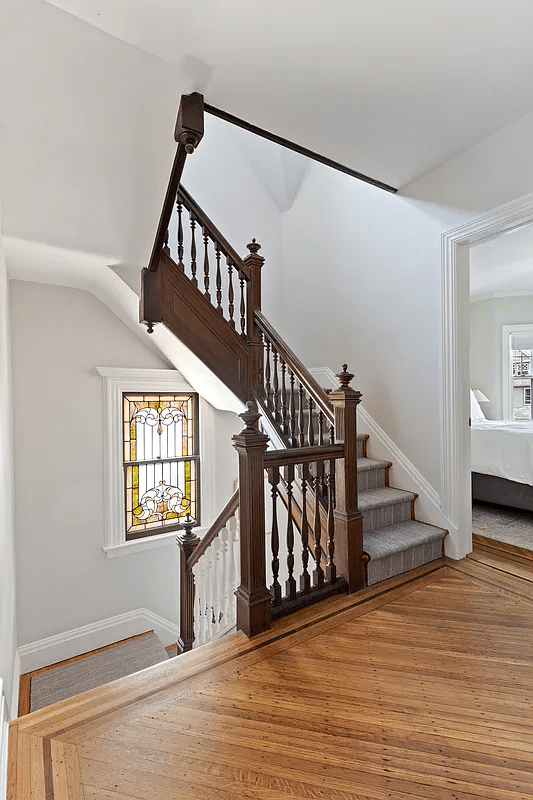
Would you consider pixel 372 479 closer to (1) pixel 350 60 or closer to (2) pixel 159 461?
(2) pixel 159 461

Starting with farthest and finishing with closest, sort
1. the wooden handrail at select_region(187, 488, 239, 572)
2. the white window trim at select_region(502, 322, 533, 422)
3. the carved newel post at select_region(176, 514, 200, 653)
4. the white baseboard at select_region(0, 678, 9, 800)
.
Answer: the white window trim at select_region(502, 322, 533, 422)
the carved newel post at select_region(176, 514, 200, 653)
the wooden handrail at select_region(187, 488, 239, 572)
the white baseboard at select_region(0, 678, 9, 800)

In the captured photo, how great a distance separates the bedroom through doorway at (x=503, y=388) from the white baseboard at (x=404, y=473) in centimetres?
43

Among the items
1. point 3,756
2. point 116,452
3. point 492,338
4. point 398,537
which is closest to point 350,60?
point 398,537

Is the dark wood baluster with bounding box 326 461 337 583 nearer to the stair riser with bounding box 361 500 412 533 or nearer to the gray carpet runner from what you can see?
the stair riser with bounding box 361 500 412 533

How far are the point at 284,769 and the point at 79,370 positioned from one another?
3.51m

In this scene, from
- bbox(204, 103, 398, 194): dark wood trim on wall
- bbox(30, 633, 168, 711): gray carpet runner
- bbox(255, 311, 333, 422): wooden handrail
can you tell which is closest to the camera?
bbox(204, 103, 398, 194): dark wood trim on wall

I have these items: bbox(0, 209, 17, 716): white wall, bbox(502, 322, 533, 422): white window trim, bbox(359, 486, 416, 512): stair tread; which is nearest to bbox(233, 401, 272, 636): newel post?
bbox(359, 486, 416, 512): stair tread

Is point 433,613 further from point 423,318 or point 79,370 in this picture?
point 79,370

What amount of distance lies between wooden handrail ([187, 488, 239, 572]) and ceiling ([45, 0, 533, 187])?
2.04 meters

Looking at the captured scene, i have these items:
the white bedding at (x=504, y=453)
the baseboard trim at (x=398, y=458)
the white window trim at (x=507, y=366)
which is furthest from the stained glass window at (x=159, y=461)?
the white window trim at (x=507, y=366)

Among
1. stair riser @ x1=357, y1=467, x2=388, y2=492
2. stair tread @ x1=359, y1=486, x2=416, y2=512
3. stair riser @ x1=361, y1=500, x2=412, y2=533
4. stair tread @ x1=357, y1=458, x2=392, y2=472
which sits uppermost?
stair tread @ x1=357, y1=458, x2=392, y2=472

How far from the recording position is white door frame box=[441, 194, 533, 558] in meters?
2.86

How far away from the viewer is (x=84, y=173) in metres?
2.10

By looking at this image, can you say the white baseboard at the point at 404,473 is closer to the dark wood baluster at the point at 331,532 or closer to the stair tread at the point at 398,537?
the stair tread at the point at 398,537
